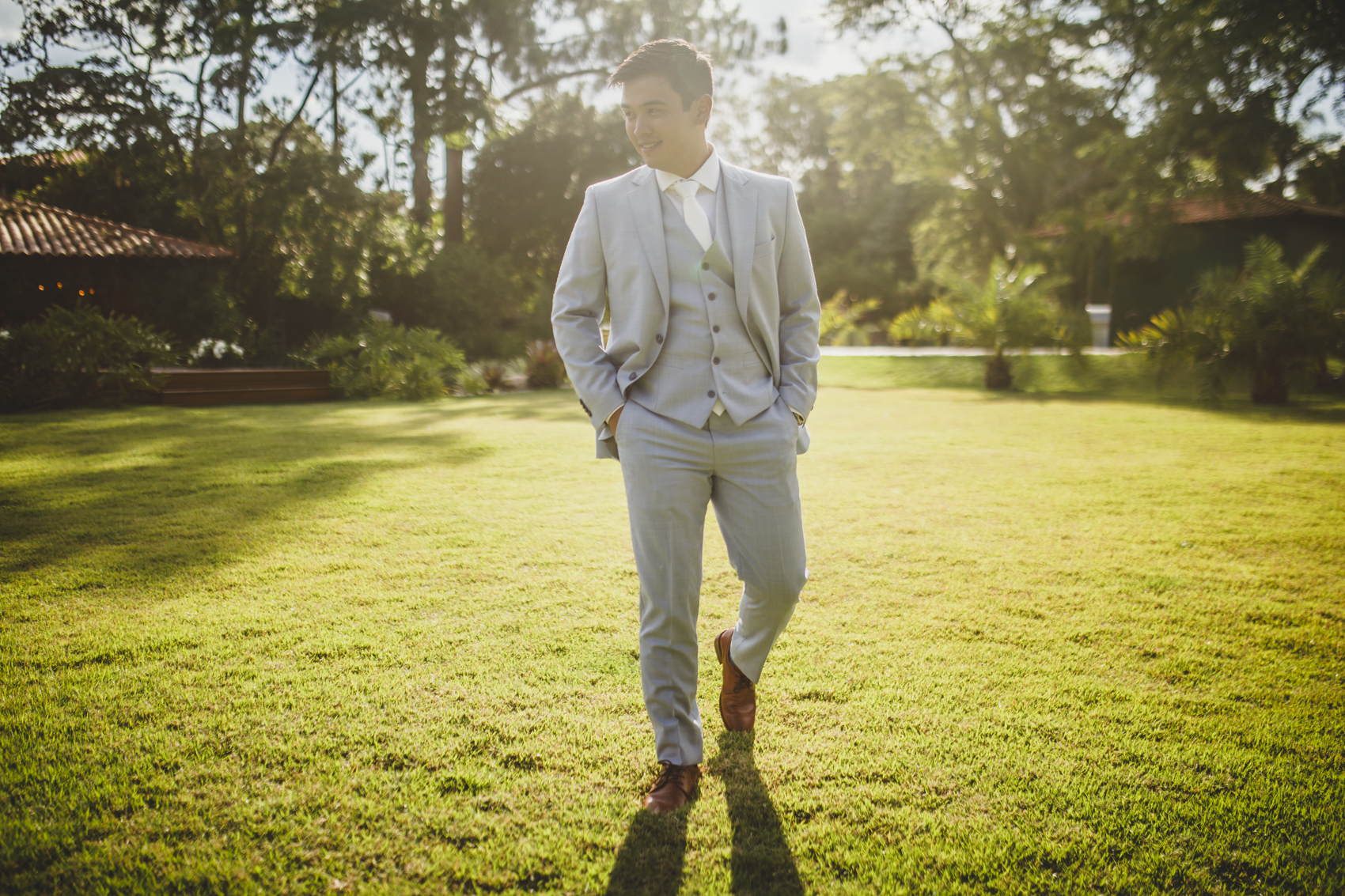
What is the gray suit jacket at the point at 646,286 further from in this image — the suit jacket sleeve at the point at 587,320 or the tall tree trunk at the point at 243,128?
the tall tree trunk at the point at 243,128

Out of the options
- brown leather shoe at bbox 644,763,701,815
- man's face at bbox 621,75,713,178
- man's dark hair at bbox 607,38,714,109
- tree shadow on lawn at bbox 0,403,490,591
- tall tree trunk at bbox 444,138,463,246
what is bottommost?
brown leather shoe at bbox 644,763,701,815

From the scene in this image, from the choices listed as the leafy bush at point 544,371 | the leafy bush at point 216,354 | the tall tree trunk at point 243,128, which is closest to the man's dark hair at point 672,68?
the leafy bush at point 544,371

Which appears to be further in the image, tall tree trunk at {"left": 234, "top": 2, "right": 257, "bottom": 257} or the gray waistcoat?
tall tree trunk at {"left": 234, "top": 2, "right": 257, "bottom": 257}

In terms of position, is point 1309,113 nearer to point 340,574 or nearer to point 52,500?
point 340,574

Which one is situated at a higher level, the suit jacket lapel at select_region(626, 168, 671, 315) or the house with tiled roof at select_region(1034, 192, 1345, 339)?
the house with tiled roof at select_region(1034, 192, 1345, 339)

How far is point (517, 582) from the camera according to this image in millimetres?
4406

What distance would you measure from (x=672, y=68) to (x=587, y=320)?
804mm

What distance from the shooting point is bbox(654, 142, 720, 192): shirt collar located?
2447 mm

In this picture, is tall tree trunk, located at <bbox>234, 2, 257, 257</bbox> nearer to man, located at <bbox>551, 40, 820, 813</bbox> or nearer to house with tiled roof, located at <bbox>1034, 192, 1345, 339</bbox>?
man, located at <bbox>551, 40, 820, 813</bbox>

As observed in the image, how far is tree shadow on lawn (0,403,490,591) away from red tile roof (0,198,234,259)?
300 inches

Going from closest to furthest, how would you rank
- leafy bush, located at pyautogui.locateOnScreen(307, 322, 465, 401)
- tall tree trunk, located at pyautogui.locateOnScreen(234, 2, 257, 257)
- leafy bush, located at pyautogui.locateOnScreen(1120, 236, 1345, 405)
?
leafy bush, located at pyautogui.locateOnScreen(1120, 236, 1345, 405)
leafy bush, located at pyautogui.locateOnScreen(307, 322, 465, 401)
tall tree trunk, located at pyautogui.locateOnScreen(234, 2, 257, 257)

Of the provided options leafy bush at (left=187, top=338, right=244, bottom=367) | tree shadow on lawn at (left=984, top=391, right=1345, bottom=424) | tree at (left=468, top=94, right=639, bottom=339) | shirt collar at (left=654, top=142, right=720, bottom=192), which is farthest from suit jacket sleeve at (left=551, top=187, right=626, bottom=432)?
tree at (left=468, top=94, right=639, bottom=339)

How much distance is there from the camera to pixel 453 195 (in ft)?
85.9

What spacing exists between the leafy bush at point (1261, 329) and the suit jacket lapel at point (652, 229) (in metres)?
13.1
